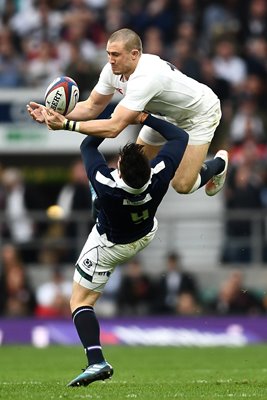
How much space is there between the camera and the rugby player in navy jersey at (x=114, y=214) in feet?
33.5

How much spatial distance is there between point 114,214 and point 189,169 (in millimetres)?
1890

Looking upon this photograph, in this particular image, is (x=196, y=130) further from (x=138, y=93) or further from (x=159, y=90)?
(x=138, y=93)

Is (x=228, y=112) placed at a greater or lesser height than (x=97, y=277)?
lesser

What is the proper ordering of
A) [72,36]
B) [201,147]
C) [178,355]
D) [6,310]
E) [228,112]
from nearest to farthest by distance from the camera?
[201,147], [178,355], [6,310], [228,112], [72,36]

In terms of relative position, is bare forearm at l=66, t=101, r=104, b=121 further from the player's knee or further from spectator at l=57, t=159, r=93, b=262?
spectator at l=57, t=159, r=93, b=262

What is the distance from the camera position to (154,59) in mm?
11594

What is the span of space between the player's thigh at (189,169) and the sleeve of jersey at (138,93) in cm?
108

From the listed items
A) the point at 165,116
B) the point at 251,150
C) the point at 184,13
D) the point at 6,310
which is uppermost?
the point at 165,116

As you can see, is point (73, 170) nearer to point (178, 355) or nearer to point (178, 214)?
point (178, 214)

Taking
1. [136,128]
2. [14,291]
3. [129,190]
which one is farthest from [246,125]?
[129,190]

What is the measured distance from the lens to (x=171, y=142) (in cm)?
1074

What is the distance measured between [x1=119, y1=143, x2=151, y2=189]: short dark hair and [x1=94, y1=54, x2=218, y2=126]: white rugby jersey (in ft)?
3.68

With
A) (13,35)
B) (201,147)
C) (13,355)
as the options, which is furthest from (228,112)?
(201,147)

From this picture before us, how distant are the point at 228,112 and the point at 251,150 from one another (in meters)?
1.17
